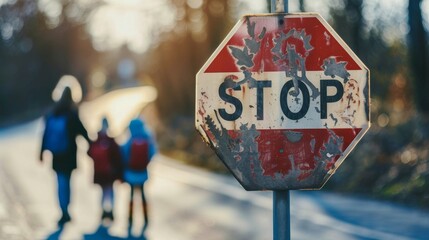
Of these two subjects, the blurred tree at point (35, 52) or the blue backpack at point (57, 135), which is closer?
the blue backpack at point (57, 135)

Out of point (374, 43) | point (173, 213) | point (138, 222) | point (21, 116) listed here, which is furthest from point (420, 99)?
point (21, 116)

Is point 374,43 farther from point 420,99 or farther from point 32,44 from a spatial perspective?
point 32,44

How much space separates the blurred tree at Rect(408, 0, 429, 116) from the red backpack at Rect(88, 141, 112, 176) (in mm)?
8679

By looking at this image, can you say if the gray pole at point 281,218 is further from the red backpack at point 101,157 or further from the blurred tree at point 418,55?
the blurred tree at point 418,55

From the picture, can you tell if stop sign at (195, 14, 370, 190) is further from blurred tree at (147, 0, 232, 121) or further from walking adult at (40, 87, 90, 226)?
blurred tree at (147, 0, 232, 121)

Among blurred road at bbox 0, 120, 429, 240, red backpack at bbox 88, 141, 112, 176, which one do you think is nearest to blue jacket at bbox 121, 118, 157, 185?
red backpack at bbox 88, 141, 112, 176

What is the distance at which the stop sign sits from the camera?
3.85 meters

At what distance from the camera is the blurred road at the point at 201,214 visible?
11898 mm

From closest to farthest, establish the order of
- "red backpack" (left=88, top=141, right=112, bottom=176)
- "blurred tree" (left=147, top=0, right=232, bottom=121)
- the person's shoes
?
the person's shoes < "red backpack" (left=88, top=141, right=112, bottom=176) < "blurred tree" (left=147, top=0, right=232, bottom=121)

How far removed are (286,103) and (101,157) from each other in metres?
9.74

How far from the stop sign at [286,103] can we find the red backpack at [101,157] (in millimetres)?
9561

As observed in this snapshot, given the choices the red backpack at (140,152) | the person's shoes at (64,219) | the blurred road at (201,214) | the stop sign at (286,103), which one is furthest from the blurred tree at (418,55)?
the stop sign at (286,103)

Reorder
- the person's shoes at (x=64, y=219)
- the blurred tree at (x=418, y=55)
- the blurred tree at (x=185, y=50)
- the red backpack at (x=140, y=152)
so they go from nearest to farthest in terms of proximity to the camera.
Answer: the red backpack at (x=140, y=152), the person's shoes at (x=64, y=219), the blurred tree at (x=418, y=55), the blurred tree at (x=185, y=50)

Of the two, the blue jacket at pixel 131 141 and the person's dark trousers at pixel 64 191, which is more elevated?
the blue jacket at pixel 131 141
